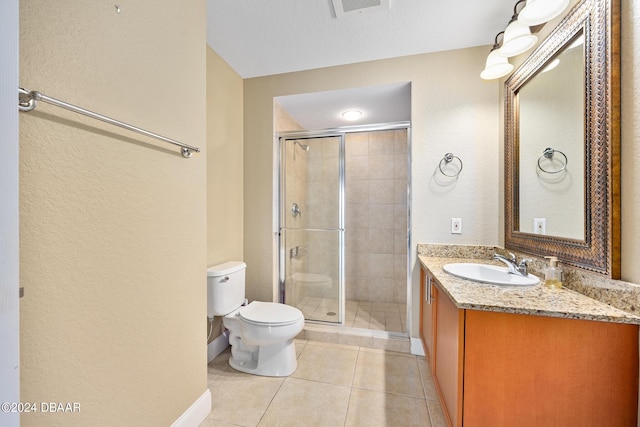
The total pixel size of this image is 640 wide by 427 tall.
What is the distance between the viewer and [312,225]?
2520 millimetres

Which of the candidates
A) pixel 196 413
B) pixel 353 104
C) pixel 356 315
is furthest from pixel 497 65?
pixel 196 413

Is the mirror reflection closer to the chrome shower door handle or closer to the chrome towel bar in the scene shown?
the chrome shower door handle

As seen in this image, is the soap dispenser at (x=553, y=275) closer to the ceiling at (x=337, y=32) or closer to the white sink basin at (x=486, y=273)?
the white sink basin at (x=486, y=273)

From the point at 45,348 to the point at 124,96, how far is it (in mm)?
885

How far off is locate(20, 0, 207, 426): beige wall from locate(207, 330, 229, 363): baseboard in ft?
2.03

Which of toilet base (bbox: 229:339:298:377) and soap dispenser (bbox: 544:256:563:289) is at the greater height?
soap dispenser (bbox: 544:256:563:289)

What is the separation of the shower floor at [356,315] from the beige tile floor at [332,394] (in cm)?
40

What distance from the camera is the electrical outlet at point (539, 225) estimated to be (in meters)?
1.39

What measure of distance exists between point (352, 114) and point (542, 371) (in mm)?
2447

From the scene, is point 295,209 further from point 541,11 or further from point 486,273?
point 541,11

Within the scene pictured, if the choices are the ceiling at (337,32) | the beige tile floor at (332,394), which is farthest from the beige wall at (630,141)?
the beige tile floor at (332,394)

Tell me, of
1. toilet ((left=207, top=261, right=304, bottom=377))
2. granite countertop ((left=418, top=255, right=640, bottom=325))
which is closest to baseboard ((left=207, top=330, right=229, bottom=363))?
toilet ((left=207, top=261, right=304, bottom=377))

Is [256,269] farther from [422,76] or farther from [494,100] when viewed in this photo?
[494,100]

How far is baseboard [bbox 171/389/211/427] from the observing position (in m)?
1.24
